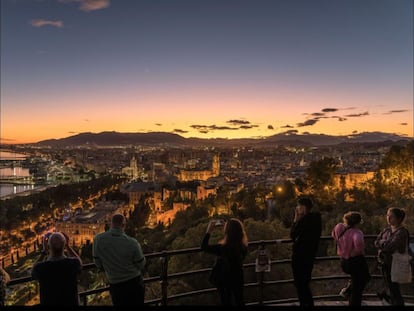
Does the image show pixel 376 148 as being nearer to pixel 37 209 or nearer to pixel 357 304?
pixel 37 209

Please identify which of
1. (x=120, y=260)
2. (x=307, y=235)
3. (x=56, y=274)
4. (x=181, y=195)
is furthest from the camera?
(x=181, y=195)

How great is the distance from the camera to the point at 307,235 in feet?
12.1

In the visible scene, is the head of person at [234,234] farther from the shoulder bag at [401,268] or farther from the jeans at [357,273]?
the shoulder bag at [401,268]

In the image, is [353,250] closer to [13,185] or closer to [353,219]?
[353,219]

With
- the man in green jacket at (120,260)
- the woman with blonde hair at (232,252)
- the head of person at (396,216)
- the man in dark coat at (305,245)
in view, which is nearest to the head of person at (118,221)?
the man in green jacket at (120,260)

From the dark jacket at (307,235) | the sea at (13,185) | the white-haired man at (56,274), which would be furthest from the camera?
the sea at (13,185)

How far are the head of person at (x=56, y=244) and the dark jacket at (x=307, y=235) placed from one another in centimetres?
182

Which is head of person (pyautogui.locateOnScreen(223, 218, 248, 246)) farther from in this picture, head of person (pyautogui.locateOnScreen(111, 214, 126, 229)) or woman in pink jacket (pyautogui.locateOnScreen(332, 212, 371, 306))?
woman in pink jacket (pyautogui.locateOnScreen(332, 212, 371, 306))

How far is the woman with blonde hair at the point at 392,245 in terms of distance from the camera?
3.72 metres

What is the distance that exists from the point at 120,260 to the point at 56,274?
48 cm

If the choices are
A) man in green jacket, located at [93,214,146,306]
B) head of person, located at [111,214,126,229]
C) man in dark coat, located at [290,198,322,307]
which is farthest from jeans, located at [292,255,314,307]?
head of person, located at [111,214,126,229]

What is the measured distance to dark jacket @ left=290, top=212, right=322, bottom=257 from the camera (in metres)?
3.69

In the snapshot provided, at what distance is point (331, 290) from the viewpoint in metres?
11.0

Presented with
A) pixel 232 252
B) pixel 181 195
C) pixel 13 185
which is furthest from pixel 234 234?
pixel 13 185
